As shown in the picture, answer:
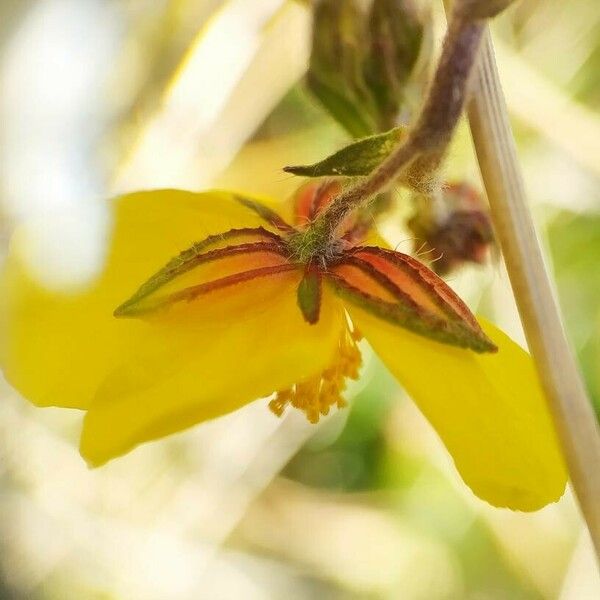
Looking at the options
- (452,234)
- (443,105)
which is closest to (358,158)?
(443,105)

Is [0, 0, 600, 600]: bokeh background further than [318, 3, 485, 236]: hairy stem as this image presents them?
Yes


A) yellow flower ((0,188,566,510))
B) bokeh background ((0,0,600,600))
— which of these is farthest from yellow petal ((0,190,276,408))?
bokeh background ((0,0,600,600))

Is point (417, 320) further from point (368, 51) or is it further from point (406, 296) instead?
point (368, 51)

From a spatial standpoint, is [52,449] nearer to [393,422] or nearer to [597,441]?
[393,422]

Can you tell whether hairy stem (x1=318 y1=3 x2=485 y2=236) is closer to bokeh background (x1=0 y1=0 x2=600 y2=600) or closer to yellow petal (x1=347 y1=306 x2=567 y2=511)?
yellow petal (x1=347 y1=306 x2=567 y2=511)

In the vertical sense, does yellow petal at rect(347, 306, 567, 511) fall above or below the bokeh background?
above
